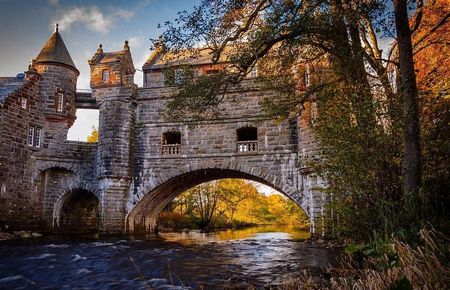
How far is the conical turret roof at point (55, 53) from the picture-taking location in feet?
65.7

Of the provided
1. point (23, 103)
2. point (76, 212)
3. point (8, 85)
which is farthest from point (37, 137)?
point (76, 212)

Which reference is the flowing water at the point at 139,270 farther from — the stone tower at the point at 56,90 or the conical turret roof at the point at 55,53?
the conical turret roof at the point at 55,53

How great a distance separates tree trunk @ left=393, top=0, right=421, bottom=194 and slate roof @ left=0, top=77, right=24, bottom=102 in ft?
58.9

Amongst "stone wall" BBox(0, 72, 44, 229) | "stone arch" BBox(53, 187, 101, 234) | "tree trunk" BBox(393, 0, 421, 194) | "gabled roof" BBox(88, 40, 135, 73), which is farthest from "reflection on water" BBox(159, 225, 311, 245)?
"tree trunk" BBox(393, 0, 421, 194)

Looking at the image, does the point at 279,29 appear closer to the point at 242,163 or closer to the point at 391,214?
the point at 391,214

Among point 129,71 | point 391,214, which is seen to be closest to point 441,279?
point 391,214

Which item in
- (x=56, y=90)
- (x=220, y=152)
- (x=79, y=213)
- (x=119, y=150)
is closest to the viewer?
(x=220, y=152)

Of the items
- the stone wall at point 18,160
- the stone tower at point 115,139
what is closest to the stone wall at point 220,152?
the stone tower at point 115,139

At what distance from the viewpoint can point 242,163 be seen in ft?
54.6

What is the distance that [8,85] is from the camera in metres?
19.0

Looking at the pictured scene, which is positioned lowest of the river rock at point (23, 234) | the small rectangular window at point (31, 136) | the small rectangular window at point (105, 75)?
the river rock at point (23, 234)

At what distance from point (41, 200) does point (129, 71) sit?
8.69 meters

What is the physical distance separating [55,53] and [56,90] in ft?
7.92

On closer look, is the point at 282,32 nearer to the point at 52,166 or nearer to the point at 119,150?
the point at 119,150
